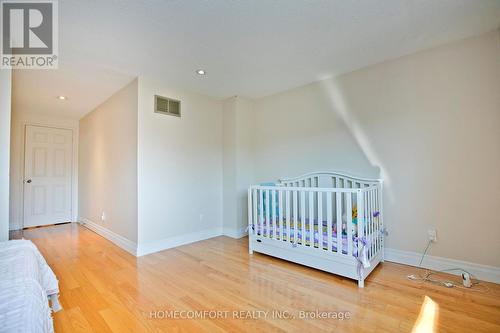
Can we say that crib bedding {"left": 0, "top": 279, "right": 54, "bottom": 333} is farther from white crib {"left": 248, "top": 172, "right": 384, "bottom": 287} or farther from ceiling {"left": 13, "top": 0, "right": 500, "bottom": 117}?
white crib {"left": 248, "top": 172, "right": 384, "bottom": 287}

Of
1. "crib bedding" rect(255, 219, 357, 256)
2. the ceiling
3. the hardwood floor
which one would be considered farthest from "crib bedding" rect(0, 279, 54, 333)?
"crib bedding" rect(255, 219, 357, 256)

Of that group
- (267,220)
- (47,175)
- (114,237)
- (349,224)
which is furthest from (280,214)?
(47,175)

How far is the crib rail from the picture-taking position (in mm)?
2170

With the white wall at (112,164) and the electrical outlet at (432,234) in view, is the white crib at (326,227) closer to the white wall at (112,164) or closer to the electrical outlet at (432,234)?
the electrical outlet at (432,234)

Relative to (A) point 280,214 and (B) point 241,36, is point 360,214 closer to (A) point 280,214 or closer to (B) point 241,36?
(A) point 280,214

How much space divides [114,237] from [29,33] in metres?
2.57

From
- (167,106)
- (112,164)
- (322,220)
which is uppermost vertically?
(167,106)

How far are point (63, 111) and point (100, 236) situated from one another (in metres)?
2.44

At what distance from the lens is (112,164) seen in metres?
3.59

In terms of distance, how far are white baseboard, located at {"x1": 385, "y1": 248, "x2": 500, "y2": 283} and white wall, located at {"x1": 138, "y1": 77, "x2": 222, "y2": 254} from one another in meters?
2.46

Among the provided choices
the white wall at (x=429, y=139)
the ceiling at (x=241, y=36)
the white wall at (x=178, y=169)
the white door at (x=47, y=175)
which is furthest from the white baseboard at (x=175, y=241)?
the white door at (x=47, y=175)

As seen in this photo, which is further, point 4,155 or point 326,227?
point 326,227

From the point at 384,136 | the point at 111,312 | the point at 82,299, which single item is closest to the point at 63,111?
the point at 82,299

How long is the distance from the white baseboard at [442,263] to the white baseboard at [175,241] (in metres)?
2.39
